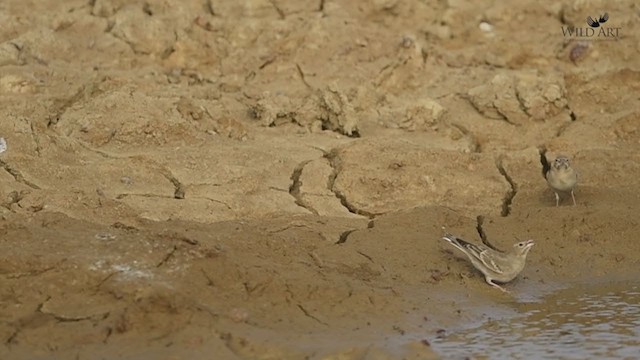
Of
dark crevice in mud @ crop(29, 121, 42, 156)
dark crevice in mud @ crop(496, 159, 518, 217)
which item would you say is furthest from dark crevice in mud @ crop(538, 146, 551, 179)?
dark crevice in mud @ crop(29, 121, 42, 156)

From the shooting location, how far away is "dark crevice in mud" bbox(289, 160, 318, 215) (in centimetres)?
896

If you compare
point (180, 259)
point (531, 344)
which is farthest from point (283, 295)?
point (531, 344)

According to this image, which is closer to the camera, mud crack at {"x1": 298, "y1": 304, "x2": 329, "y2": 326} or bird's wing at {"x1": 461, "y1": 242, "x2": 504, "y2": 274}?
mud crack at {"x1": 298, "y1": 304, "x2": 329, "y2": 326}

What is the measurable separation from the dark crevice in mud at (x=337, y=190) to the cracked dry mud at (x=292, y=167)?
0.6 inches

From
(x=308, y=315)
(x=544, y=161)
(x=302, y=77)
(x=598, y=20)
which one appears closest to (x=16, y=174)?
(x=308, y=315)

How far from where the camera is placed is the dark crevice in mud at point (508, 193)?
9266mm

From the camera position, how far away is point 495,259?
316 inches

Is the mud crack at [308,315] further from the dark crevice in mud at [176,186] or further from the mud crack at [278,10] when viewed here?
the mud crack at [278,10]

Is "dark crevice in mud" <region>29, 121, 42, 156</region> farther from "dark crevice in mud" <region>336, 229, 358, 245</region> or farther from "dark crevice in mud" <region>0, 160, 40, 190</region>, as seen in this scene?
"dark crevice in mud" <region>336, 229, 358, 245</region>

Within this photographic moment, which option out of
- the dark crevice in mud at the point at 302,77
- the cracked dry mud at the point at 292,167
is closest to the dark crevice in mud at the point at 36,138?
the cracked dry mud at the point at 292,167

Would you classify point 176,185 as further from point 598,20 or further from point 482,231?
point 598,20

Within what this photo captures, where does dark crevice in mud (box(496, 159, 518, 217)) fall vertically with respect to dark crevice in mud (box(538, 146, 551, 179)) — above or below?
below

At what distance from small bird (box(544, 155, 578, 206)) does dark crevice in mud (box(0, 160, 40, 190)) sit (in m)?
4.02

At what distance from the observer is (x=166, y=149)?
953 centimetres
